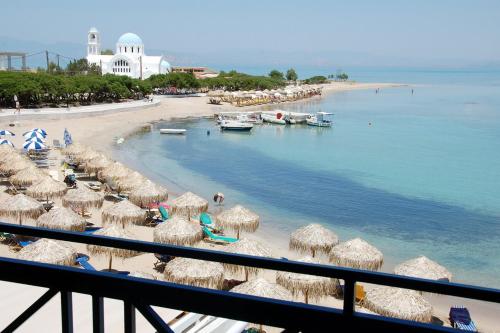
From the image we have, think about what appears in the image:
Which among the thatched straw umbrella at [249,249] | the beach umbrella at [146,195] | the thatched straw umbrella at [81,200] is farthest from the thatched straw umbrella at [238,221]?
the thatched straw umbrella at [81,200]

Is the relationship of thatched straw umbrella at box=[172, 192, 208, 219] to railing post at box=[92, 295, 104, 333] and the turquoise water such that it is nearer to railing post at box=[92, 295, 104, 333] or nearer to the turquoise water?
the turquoise water

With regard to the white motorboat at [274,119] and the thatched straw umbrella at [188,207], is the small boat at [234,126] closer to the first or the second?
the white motorboat at [274,119]

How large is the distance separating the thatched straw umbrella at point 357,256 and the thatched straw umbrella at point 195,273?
3082 millimetres

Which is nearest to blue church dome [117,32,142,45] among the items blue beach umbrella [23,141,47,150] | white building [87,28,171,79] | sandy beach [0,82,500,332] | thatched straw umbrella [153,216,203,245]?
white building [87,28,171,79]

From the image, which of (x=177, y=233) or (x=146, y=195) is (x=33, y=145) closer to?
(x=146, y=195)

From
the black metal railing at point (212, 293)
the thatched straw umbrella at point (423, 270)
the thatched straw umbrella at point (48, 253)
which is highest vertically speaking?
the black metal railing at point (212, 293)

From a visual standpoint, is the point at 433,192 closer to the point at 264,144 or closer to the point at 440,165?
the point at 440,165

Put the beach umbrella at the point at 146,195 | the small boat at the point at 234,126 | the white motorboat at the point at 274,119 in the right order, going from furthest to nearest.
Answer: the white motorboat at the point at 274,119 < the small boat at the point at 234,126 < the beach umbrella at the point at 146,195

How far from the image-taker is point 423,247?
686 inches

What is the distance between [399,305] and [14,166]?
16430mm

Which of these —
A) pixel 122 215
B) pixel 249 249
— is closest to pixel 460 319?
pixel 249 249

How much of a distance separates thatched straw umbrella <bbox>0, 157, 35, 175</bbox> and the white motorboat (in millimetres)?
35782

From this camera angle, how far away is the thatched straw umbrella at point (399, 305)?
1004 centimetres

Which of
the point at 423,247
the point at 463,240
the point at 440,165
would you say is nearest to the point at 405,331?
the point at 423,247
